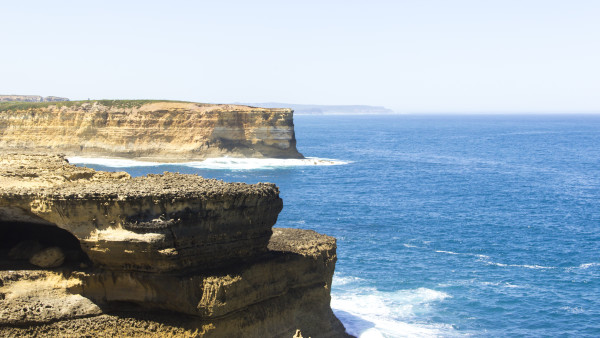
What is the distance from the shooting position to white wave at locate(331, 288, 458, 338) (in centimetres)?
3086

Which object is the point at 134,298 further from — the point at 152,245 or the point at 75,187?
the point at 75,187

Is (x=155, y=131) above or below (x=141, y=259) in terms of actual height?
above

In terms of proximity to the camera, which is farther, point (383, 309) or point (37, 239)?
point (383, 309)

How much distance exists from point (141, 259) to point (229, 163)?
74512 mm

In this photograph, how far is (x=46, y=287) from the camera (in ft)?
76.6

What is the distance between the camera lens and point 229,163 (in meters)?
96.1

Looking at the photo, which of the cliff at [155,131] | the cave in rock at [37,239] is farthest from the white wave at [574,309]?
the cliff at [155,131]

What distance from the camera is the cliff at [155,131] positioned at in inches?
3935

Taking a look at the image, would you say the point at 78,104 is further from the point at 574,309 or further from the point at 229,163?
the point at 574,309

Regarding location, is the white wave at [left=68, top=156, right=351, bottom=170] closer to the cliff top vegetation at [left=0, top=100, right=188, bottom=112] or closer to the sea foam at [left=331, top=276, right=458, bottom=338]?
the cliff top vegetation at [left=0, top=100, right=188, bottom=112]

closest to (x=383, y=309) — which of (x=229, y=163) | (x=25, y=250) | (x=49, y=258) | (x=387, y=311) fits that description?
(x=387, y=311)

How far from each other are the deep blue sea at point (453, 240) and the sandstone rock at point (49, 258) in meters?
14.3

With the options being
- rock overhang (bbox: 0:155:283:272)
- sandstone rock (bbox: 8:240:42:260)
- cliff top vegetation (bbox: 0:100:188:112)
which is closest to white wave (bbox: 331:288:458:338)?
rock overhang (bbox: 0:155:283:272)

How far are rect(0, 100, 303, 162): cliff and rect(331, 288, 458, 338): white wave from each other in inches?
2600
